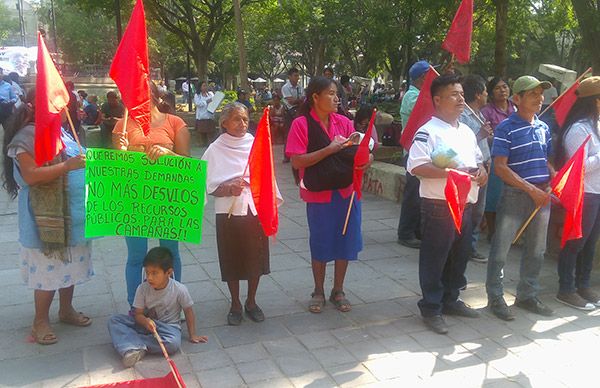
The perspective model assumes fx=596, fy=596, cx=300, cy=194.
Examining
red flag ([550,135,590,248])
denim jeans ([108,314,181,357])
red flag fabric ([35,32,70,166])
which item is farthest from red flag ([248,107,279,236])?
red flag ([550,135,590,248])

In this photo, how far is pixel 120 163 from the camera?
12.2 ft

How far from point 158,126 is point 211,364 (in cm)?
159

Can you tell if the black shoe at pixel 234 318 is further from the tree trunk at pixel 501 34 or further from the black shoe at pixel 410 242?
the tree trunk at pixel 501 34

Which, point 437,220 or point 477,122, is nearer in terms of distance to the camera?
point 437,220

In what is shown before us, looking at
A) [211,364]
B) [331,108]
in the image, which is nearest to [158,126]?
[331,108]

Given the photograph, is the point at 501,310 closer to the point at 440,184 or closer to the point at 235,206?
→ the point at 440,184

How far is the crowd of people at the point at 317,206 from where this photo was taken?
3.85m

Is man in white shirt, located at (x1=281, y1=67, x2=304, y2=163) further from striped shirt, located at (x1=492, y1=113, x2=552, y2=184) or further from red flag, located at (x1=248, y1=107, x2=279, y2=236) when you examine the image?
red flag, located at (x1=248, y1=107, x2=279, y2=236)

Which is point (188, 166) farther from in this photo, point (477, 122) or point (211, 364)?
point (477, 122)

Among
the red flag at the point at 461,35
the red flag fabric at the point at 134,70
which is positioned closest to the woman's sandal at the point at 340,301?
the red flag fabric at the point at 134,70

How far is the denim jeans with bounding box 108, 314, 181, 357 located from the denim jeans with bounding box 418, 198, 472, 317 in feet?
5.80

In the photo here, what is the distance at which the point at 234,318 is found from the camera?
14.3 feet

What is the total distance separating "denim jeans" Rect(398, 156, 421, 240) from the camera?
6273 millimetres

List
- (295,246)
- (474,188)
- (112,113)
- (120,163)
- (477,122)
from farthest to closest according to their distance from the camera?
(112,113) → (295,246) → (477,122) → (474,188) → (120,163)
